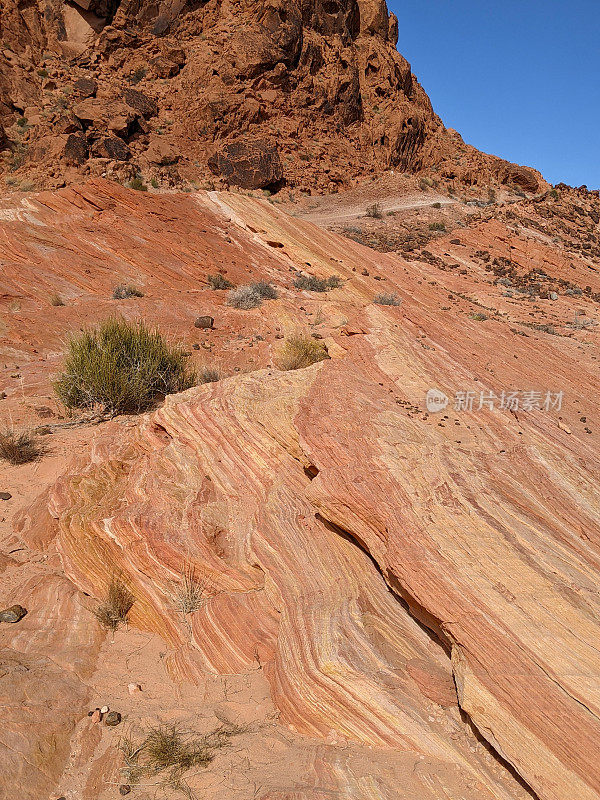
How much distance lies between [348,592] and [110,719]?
1.86 metres

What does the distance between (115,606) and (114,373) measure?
3.73 m

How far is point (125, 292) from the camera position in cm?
1177

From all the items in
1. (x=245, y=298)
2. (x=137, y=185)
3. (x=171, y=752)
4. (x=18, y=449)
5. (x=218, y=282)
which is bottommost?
(x=18, y=449)

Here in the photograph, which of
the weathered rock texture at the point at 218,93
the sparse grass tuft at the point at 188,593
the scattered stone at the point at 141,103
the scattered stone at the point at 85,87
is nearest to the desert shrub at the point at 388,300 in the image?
the sparse grass tuft at the point at 188,593

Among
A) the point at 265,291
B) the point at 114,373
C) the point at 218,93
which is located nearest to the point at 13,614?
the point at 114,373

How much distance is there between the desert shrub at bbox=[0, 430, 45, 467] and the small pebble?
12.4 ft

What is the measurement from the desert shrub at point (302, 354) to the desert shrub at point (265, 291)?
383 centimetres

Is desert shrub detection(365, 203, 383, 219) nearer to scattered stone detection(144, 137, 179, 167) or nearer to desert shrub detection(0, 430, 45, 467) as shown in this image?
scattered stone detection(144, 137, 179, 167)

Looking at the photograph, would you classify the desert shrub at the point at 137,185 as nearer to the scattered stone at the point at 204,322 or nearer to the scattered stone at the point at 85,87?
the scattered stone at the point at 85,87

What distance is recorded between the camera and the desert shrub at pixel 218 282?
12816 mm

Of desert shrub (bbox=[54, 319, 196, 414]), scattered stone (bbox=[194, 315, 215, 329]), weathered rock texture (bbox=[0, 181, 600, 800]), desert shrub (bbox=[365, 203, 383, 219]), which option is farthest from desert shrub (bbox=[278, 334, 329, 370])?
desert shrub (bbox=[365, 203, 383, 219])

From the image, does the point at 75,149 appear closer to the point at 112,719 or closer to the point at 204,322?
the point at 204,322

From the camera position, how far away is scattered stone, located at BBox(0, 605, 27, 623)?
14.3ft

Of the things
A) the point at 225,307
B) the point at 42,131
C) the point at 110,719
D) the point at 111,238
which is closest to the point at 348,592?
the point at 110,719
